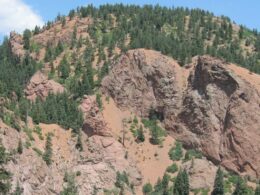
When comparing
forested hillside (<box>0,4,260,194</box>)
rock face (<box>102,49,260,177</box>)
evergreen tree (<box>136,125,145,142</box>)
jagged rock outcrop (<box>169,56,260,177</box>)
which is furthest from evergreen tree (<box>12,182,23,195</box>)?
jagged rock outcrop (<box>169,56,260,177</box>)

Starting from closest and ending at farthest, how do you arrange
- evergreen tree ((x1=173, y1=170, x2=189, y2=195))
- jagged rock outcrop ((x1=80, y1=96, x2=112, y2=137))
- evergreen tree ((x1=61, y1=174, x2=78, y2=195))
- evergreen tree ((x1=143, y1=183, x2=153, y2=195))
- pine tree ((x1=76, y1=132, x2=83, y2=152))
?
evergreen tree ((x1=61, y1=174, x2=78, y2=195)) → evergreen tree ((x1=173, y1=170, x2=189, y2=195)) → evergreen tree ((x1=143, y1=183, x2=153, y2=195)) → pine tree ((x1=76, y1=132, x2=83, y2=152)) → jagged rock outcrop ((x1=80, y1=96, x2=112, y2=137))

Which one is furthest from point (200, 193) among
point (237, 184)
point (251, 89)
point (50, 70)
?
point (50, 70)

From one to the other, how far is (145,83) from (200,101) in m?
15.8

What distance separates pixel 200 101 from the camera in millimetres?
138250

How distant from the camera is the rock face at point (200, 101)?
130125 mm

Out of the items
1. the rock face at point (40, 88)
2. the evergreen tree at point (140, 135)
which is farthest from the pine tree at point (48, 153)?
the rock face at point (40, 88)

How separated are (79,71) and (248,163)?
2204 inches

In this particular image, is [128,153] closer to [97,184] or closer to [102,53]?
[97,184]

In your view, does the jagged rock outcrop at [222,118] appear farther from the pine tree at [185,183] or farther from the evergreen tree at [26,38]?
the evergreen tree at [26,38]

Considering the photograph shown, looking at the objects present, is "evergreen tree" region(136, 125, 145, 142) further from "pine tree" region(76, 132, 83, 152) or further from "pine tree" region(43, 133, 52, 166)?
"pine tree" region(43, 133, 52, 166)

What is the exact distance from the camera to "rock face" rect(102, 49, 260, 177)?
130125 millimetres

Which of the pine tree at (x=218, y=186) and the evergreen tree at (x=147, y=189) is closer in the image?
the pine tree at (x=218, y=186)

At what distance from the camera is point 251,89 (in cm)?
13400

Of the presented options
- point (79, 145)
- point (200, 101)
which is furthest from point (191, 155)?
point (79, 145)
